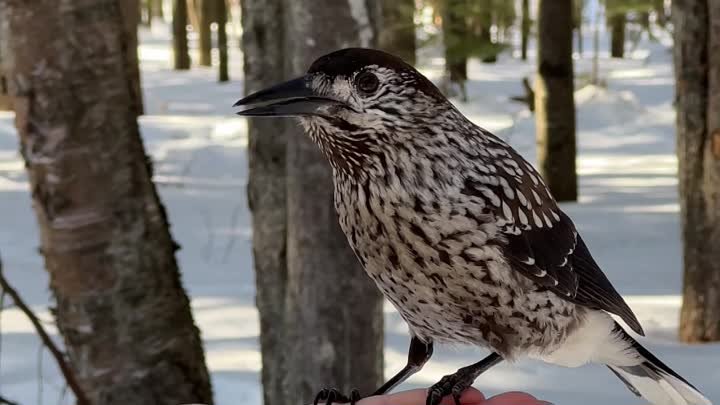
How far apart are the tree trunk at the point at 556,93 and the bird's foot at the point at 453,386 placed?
915 cm

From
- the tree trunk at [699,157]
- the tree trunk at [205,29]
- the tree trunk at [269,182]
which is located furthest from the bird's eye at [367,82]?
the tree trunk at [205,29]

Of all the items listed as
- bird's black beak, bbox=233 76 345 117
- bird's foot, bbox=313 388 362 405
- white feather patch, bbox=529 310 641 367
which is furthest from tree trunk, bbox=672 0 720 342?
bird's black beak, bbox=233 76 345 117

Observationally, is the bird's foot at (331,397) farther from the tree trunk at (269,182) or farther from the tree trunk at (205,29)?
the tree trunk at (205,29)

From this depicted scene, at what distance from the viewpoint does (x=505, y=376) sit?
571 centimetres

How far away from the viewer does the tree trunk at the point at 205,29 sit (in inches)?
952

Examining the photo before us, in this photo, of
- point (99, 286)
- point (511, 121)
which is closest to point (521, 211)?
point (99, 286)

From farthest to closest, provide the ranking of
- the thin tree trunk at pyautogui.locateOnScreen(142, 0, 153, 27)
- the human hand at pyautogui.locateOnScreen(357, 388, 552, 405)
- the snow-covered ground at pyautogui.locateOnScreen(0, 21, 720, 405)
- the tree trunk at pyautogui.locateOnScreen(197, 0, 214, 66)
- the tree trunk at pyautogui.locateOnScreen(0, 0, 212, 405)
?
the thin tree trunk at pyautogui.locateOnScreen(142, 0, 153, 27) < the tree trunk at pyautogui.locateOnScreen(197, 0, 214, 66) < the snow-covered ground at pyautogui.locateOnScreen(0, 21, 720, 405) < the tree trunk at pyautogui.locateOnScreen(0, 0, 212, 405) < the human hand at pyautogui.locateOnScreen(357, 388, 552, 405)

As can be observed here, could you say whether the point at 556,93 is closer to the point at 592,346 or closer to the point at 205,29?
the point at 592,346

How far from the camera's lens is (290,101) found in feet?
7.32

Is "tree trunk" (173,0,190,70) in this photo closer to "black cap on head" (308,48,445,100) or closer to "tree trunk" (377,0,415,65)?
"tree trunk" (377,0,415,65)

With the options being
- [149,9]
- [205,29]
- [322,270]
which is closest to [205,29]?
[205,29]

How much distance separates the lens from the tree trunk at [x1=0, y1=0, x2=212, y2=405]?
362 cm

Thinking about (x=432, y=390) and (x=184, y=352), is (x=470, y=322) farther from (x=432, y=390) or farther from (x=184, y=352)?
(x=184, y=352)

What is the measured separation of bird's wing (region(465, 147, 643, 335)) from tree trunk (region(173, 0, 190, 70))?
20309 millimetres
